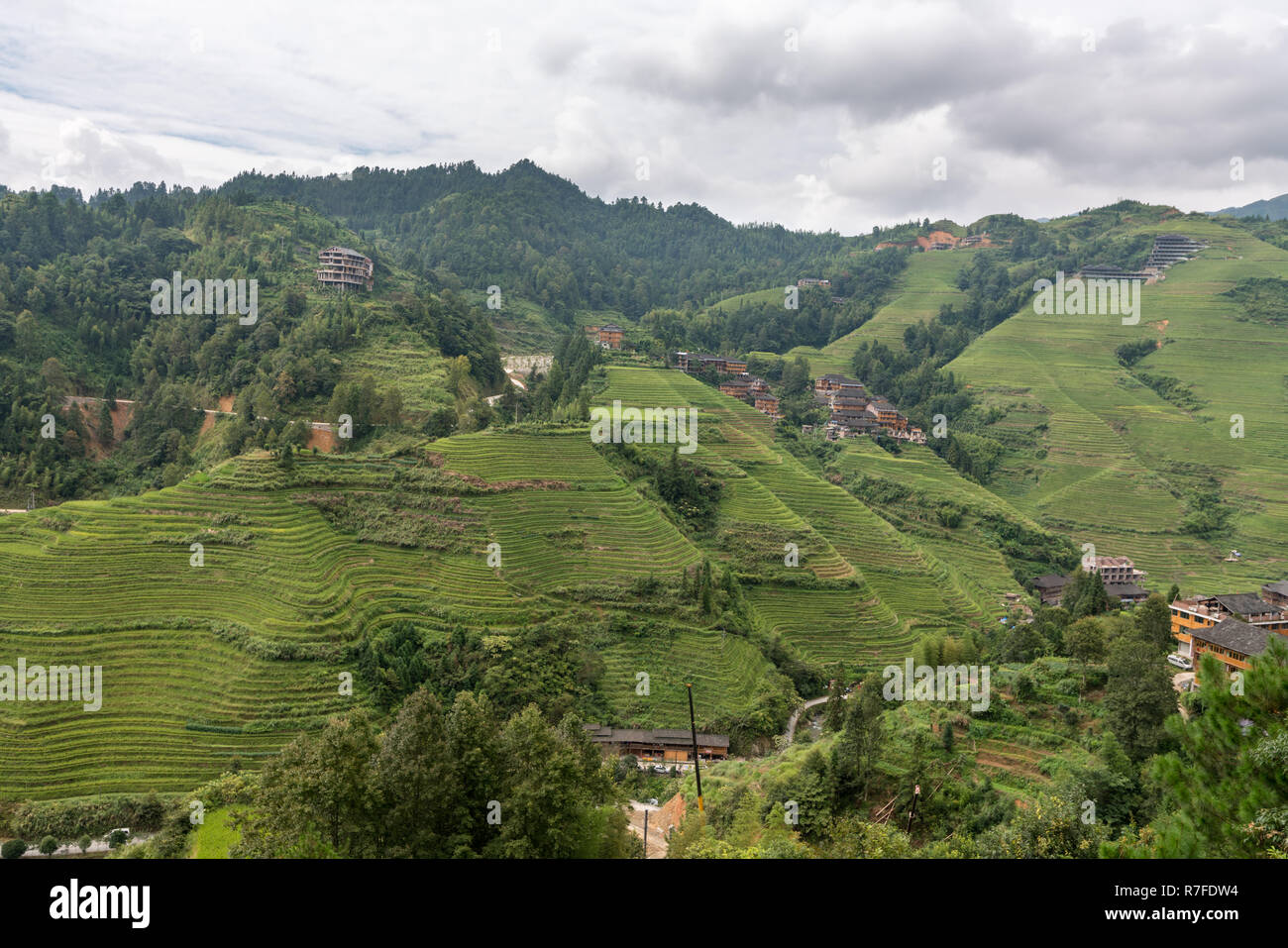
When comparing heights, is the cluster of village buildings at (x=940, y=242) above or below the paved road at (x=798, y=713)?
above

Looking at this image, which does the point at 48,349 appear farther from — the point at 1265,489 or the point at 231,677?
the point at 1265,489

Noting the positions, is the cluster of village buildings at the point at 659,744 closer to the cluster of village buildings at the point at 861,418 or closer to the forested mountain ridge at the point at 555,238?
the cluster of village buildings at the point at 861,418

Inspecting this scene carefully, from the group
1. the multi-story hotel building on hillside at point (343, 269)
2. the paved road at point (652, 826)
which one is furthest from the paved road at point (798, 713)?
the multi-story hotel building on hillside at point (343, 269)

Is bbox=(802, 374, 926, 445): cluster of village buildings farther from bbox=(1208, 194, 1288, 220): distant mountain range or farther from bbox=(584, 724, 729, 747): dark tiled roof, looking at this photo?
bbox=(1208, 194, 1288, 220): distant mountain range

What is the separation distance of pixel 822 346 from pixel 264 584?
69.8m

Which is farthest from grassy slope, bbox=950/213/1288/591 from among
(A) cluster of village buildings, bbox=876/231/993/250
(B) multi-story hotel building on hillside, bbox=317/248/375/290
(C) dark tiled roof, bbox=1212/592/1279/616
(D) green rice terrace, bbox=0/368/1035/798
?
(B) multi-story hotel building on hillside, bbox=317/248/375/290

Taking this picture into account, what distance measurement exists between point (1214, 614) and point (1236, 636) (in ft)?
19.6

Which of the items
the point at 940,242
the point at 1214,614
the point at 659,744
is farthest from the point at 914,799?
the point at 940,242

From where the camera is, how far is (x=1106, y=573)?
41.5 meters

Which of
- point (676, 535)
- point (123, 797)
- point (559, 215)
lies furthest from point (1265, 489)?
point (559, 215)

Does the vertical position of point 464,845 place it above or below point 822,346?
below

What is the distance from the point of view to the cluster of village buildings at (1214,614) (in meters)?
22.8

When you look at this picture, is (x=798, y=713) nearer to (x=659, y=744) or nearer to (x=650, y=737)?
(x=659, y=744)

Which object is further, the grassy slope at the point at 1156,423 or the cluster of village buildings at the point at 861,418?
the cluster of village buildings at the point at 861,418
